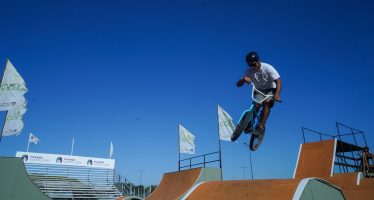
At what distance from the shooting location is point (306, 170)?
55.1ft

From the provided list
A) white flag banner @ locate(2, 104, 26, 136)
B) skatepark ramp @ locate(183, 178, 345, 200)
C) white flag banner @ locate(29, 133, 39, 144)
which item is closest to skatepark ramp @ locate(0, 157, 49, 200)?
white flag banner @ locate(2, 104, 26, 136)

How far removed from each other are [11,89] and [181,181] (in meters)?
11.3

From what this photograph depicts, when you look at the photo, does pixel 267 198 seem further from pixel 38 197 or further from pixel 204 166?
pixel 38 197

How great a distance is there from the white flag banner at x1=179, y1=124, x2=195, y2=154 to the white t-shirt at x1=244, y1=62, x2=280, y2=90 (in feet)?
54.2

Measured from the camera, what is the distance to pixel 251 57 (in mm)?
5852

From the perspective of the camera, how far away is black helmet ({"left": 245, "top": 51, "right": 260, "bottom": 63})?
5.86 meters

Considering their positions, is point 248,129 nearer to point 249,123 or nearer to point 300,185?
point 249,123

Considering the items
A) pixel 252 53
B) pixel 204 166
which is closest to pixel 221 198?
pixel 252 53

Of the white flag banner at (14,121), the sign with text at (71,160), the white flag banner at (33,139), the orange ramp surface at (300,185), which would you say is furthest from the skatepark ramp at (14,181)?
the white flag banner at (33,139)

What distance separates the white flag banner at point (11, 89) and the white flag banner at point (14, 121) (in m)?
0.31

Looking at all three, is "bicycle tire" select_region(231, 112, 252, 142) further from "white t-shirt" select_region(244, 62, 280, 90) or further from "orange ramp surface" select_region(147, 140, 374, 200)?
"orange ramp surface" select_region(147, 140, 374, 200)

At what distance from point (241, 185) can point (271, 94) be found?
4.72 m

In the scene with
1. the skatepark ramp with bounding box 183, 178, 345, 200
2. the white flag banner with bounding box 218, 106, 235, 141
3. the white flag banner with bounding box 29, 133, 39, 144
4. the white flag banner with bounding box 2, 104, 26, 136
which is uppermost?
the white flag banner with bounding box 29, 133, 39, 144

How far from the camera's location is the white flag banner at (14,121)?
42.5ft
